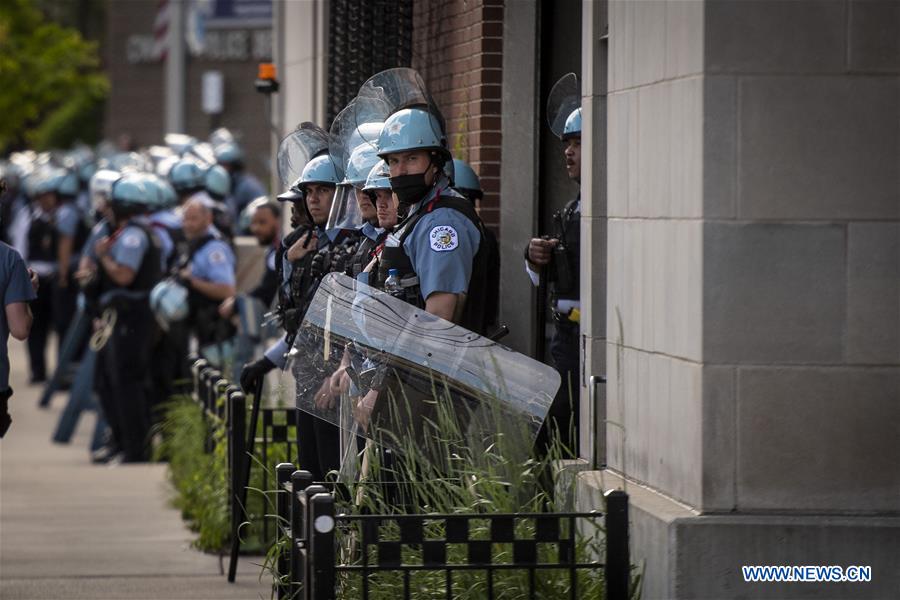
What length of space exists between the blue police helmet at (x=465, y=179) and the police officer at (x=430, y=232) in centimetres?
102

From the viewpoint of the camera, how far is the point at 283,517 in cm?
607

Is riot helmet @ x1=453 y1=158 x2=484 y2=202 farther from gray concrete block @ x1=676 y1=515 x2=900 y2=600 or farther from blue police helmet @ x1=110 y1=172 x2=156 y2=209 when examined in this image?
blue police helmet @ x1=110 y1=172 x2=156 y2=209

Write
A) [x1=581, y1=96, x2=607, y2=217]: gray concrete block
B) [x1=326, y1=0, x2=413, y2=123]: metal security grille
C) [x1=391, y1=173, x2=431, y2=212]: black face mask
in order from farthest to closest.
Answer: [x1=326, y1=0, x2=413, y2=123]: metal security grille, [x1=391, y1=173, x2=431, y2=212]: black face mask, [x1=581, y1=96, x2=607, y2=217]: gray concrete block

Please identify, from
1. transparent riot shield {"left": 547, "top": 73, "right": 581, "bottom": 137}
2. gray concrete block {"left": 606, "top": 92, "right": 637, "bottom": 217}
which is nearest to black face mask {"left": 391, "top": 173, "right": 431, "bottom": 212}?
gray concrete block {"left": 606, "top": 92, "right": 637, "bottom": 217}

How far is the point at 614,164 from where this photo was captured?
611 cm

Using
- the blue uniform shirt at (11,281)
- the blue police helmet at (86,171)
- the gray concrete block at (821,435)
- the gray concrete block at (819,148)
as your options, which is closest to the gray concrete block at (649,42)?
the gray concrete block at (819,148)

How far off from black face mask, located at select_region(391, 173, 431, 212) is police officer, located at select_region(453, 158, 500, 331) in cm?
30

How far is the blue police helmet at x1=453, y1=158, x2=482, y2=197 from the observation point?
777 centimetres

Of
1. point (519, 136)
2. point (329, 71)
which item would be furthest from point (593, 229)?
point (329, 71)

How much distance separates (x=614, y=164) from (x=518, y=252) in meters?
2.29

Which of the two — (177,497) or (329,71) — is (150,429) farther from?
Result: (329,71)

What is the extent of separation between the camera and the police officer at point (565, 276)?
7.13m

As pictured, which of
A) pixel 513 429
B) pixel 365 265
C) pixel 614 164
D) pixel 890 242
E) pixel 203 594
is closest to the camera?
pixel 890 242

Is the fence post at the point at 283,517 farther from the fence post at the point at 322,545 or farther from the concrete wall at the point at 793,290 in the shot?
the concrete wall at the point at 793,290
